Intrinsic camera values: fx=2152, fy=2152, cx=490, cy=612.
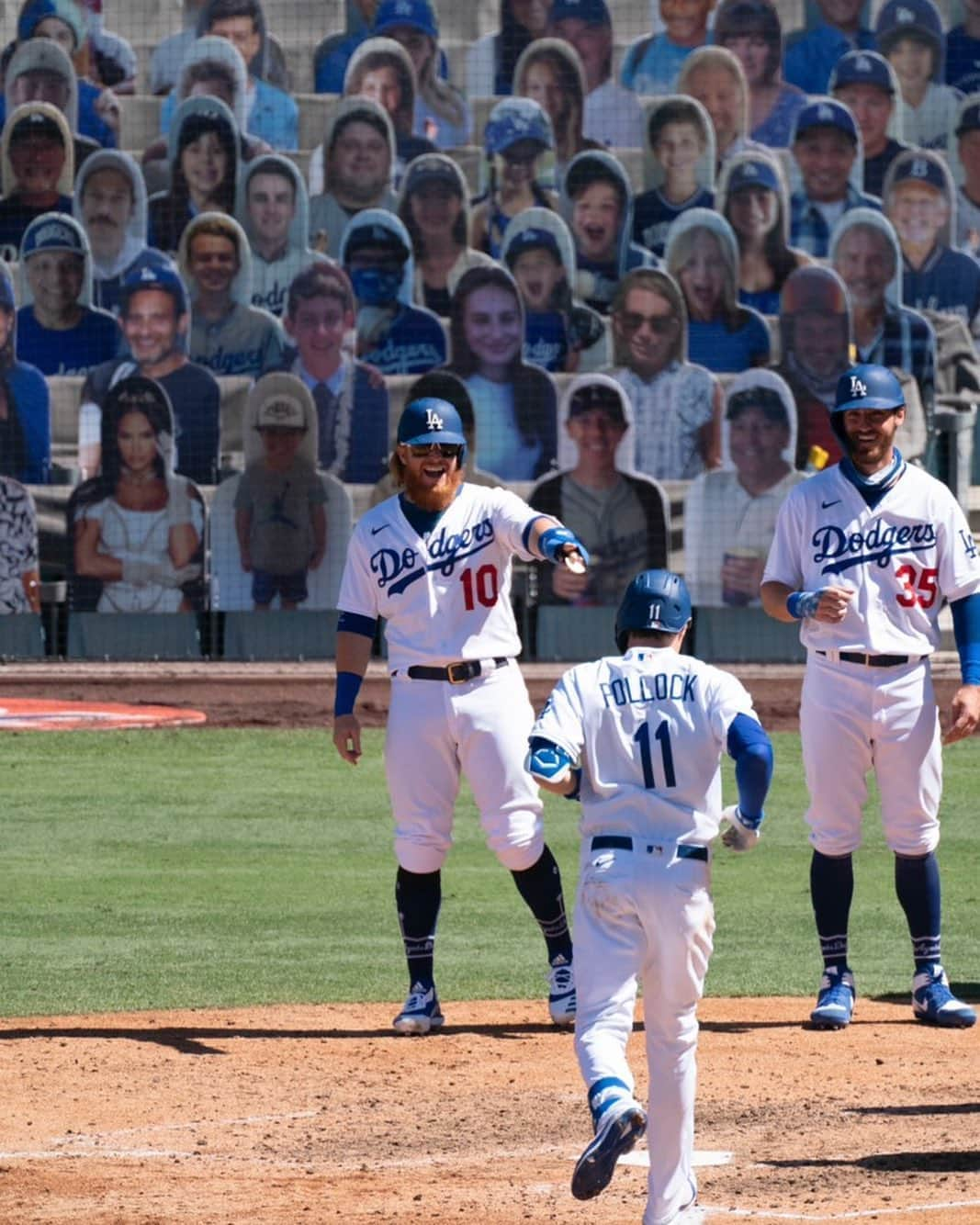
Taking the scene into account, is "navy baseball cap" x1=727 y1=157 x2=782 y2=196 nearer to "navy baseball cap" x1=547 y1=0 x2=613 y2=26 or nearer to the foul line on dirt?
"navy baseball cap" x1=547 y1=0 x2=613 y2=26

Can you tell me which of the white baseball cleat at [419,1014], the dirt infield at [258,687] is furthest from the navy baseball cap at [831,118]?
the white baseball cleat at [419,1014]

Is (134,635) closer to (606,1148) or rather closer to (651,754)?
(651,754)

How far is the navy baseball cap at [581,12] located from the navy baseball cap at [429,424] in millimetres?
19208

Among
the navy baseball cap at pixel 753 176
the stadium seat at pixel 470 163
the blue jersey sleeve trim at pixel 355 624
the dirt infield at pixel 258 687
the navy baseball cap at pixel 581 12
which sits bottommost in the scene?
the dirt infield at pixel 258 687

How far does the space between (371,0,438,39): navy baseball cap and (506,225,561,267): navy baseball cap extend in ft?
11.0

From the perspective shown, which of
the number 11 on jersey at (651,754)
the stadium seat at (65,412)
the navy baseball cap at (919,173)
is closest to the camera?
the number 11 on jersey at (651,754)

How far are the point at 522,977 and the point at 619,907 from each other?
332cm

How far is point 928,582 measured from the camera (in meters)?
6.43

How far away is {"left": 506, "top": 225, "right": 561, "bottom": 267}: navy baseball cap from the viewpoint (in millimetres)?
22953

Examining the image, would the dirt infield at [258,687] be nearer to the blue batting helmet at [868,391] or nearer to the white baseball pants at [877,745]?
the white baseball pants at [877,745]

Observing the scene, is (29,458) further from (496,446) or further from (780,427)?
(780,427)

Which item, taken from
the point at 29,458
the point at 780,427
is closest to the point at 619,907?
the point at 780,427

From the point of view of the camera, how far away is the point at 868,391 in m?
6.32

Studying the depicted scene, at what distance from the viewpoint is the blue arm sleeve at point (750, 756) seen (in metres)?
4.35
